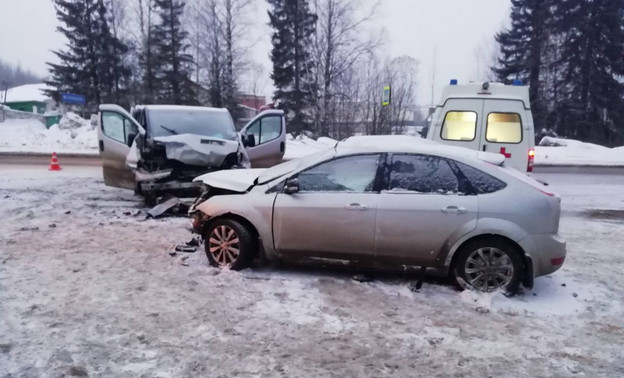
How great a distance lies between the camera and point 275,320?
4.05 meters

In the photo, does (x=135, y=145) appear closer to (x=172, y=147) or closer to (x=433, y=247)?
(x=172, y=147)

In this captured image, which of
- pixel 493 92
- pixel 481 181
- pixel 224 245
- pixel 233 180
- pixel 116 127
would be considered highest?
pixel 493 92

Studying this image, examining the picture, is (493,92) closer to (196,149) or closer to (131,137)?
(196,149)

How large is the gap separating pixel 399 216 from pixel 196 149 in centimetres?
493

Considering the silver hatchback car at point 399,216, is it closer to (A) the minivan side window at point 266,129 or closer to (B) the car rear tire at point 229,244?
(B) the car rear tire at point 229,244

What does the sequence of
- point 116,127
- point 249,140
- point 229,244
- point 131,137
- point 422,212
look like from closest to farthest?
point 422,212 < point 229,244 < point 131,137 < point 116,127 < point 249,140

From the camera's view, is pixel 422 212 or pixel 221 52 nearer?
pixel 422 212

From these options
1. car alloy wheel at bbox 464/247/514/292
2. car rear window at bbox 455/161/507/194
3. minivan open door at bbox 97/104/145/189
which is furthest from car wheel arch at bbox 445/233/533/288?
minivan open door at bbox 97/104/145/189

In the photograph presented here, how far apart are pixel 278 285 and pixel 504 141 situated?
581 cm

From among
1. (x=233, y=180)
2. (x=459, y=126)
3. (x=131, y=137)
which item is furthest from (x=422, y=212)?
(x=131, y=137)

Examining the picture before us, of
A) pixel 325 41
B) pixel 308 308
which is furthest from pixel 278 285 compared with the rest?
pixel 325 41

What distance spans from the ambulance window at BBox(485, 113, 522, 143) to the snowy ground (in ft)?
9.21

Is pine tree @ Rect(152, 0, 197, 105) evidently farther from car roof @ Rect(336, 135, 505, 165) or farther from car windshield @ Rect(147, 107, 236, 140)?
car roof @ Rect(336, 135, 505, 165)

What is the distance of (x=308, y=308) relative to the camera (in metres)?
4.32
